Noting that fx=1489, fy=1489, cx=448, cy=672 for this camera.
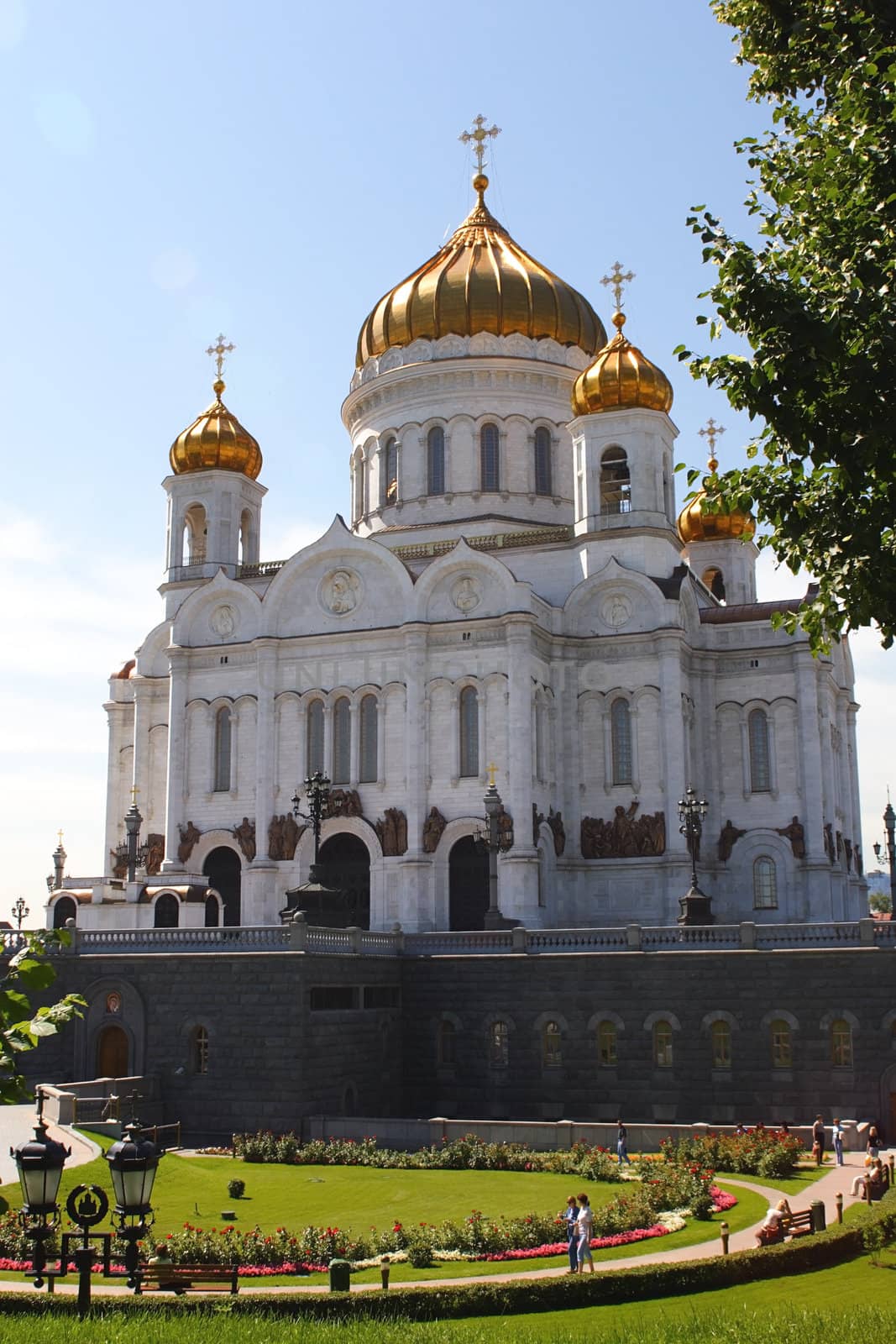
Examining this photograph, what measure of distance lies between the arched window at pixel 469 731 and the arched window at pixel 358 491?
42.9 feet

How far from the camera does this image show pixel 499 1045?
4053 centimetres

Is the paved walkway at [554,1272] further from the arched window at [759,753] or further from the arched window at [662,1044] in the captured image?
the arched window at [759,753]

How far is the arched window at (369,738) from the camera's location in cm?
4988

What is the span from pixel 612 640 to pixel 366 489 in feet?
46.1

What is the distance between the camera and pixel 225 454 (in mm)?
57000

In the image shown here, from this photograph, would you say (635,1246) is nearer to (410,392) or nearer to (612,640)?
(612,640)

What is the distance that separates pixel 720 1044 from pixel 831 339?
2437cm

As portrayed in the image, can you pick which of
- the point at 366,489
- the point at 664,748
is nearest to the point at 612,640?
the point at 664,748

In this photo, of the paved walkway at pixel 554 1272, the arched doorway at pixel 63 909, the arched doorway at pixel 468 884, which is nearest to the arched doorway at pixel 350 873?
the arched doorway at pixel 468 884

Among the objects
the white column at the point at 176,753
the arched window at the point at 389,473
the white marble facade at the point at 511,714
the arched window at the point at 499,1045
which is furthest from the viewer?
the arched window at the point at 389,473

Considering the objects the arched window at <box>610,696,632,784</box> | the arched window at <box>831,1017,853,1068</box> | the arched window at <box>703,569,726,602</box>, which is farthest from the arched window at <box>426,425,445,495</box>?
the arched window at <box>831,1017,853,1068</box>

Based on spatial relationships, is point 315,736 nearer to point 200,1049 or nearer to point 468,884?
point 468,884

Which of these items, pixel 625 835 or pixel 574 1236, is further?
pixel 625 835

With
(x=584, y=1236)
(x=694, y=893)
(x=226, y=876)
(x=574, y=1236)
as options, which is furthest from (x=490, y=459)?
(x=584, y=1236)
